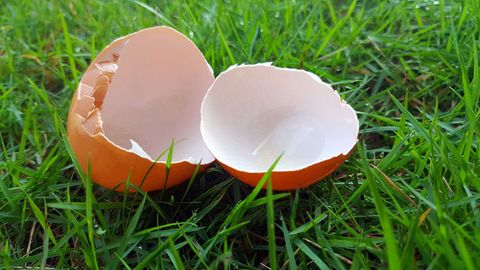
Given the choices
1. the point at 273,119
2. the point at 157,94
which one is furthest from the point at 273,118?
the point at 157,94

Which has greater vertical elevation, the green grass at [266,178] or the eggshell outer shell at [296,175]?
the eggshell outer shell at [296,175]

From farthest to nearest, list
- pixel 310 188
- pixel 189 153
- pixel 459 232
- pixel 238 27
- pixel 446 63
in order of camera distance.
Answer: pixel 238 27
pixel 446 63
pixel 189 153
pixel 310 188
pixel 459 232

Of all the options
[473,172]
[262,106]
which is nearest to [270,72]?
[262,106]

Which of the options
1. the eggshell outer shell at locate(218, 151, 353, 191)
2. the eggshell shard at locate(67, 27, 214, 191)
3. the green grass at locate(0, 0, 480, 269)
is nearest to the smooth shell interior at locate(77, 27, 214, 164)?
the eggshell shard at locate(67, 27, 214, 191)

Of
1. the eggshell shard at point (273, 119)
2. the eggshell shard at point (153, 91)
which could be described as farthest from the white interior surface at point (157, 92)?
the eggshell shard at point (273, 119)

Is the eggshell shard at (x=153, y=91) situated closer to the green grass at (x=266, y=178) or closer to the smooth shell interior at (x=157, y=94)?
the smooth shell interior at (x=157, y=94)

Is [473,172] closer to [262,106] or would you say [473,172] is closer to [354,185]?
[354,185]
